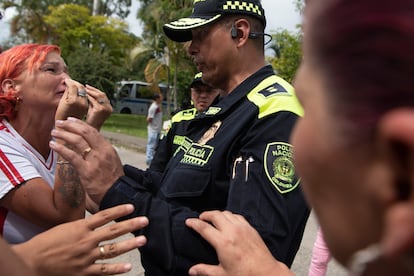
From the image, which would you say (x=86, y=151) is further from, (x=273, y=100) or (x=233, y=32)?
(x=233, y=32)

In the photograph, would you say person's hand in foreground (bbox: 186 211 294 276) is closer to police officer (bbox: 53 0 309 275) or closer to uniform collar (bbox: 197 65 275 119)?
police officer (bbox: 53 0 309 275)

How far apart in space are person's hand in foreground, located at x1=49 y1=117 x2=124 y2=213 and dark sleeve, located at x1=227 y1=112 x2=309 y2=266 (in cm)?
42

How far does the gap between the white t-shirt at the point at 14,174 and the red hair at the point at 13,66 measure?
0.15 meters

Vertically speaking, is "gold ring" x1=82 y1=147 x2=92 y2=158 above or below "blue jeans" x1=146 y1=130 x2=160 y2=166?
above

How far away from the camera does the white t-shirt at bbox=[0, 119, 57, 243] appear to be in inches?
76.7

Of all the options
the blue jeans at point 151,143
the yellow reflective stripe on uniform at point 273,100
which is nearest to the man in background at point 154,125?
the blue jeans at point 151,143

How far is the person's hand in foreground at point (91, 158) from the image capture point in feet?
4.98

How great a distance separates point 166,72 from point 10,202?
16.8 meters


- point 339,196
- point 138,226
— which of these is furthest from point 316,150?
point 138,226

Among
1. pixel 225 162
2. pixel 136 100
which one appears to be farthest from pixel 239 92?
pixel 136 100

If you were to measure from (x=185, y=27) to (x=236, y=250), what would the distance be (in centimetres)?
107

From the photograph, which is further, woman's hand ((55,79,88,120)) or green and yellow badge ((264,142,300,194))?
woman's hand ((55,79,88,120))

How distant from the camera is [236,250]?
4.44 ft

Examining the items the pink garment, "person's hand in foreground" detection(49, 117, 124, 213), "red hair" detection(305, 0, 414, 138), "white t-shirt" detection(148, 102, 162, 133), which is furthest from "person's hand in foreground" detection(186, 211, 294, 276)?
"white t-shirt" detection(148, 102, 162, 133)
